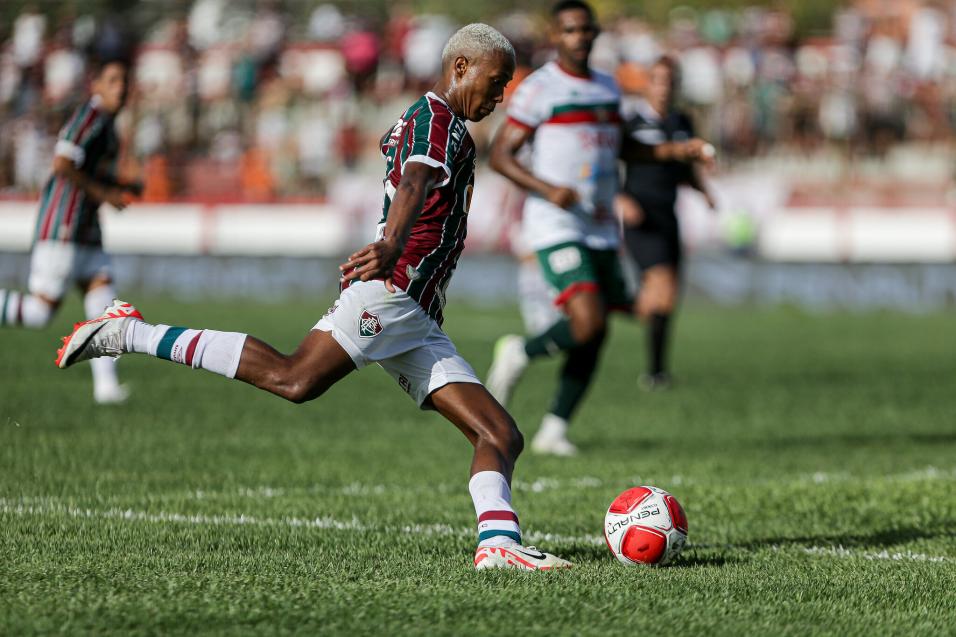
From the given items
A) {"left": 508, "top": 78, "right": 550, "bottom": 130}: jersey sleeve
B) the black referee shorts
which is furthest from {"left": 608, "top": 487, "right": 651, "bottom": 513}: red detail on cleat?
the black referee shorts

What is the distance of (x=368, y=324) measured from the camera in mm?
5098

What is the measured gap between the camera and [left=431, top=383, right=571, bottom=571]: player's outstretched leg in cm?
496

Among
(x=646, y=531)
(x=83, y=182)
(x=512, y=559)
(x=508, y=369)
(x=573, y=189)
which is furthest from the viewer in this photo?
(x=83, y=182)

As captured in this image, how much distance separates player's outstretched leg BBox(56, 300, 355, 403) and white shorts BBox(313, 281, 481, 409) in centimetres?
Answer: 7

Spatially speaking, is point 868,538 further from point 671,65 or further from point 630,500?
point 671,65

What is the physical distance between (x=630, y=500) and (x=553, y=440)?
345 cm

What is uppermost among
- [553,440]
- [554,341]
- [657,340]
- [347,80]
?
[347,80]

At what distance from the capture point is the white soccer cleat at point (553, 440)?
8.91 metres

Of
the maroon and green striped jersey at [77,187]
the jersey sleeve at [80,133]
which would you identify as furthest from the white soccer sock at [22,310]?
the jersey sleeve at [80,133]

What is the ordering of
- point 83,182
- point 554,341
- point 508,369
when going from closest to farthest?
point 554,341 < point 508,369 < point 83,182

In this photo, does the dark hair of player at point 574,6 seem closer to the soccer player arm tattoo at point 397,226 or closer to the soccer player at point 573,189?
the soccer player at point 573,189

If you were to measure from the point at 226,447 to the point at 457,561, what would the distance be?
12.7 feet

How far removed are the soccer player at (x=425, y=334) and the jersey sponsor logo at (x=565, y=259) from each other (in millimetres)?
3497

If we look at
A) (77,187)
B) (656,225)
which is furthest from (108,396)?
(656,225)
